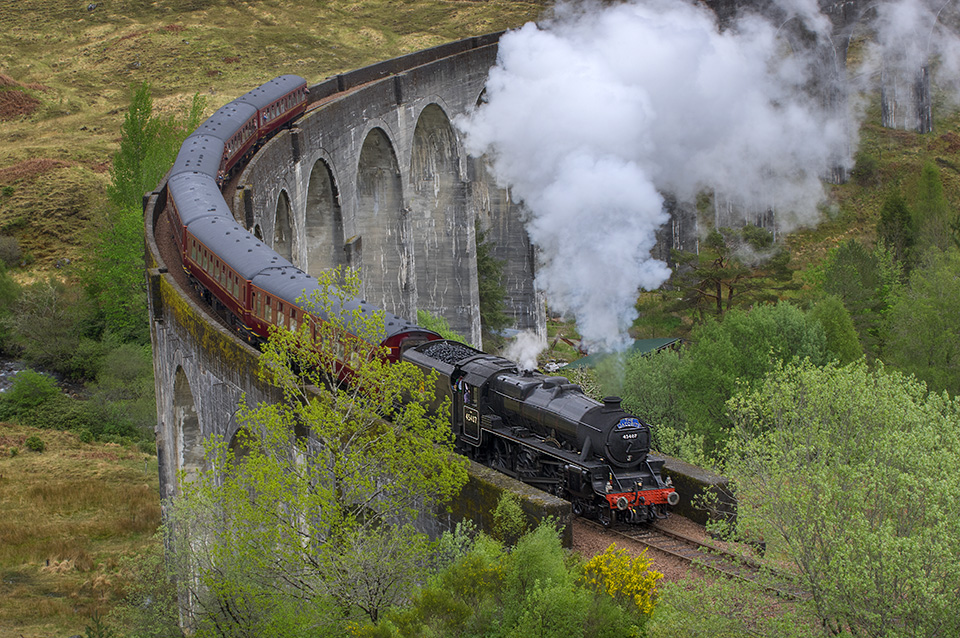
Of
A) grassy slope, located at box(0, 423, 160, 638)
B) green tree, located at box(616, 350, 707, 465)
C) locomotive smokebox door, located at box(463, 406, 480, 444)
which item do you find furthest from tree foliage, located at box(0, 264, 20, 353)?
locomotive smokebox door, located at box(463, 406, 480, 444)

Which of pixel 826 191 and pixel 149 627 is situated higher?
pixel 826 191

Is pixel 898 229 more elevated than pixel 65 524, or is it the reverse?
Answer: pixel 898 229

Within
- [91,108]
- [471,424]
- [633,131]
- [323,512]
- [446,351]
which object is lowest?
[471,424]

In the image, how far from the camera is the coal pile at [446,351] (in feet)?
67.3

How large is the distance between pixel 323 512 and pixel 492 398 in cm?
562

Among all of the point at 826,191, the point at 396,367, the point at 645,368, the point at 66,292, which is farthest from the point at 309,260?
the point at 826,191

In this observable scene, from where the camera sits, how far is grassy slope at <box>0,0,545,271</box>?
57031 millimetres

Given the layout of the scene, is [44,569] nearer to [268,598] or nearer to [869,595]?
[268,598]

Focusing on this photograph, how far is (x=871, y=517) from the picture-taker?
12984 millimetres

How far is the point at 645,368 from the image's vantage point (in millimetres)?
36844

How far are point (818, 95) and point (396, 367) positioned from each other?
205 ft

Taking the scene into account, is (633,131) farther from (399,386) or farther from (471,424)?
(399,386)

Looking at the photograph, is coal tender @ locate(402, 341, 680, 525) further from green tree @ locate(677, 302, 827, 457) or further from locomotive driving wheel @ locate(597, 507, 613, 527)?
green tree @ locate(677, 302, 827, 457)

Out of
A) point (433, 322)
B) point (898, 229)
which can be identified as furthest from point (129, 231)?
point (898, 229)
